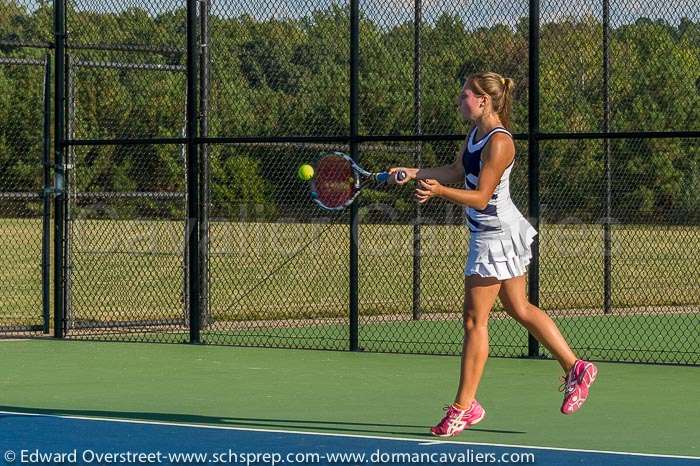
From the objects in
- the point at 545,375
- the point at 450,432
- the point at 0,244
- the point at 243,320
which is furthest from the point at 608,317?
the point at 0,244

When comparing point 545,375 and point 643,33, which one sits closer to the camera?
point 545,375

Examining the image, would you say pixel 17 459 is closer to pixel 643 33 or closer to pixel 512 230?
pixel 512 230

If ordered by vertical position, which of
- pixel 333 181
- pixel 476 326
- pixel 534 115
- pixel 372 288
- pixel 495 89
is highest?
pixel 495 89

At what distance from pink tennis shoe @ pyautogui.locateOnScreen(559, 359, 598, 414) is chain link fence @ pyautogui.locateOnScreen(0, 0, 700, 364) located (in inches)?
117

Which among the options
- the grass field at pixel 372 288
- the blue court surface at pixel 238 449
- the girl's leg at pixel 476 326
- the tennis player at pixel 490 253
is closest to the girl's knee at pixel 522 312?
the tennis player at pixel 490 253

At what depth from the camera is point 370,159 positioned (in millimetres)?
18484

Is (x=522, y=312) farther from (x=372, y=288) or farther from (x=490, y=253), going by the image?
(x=372, y=288)

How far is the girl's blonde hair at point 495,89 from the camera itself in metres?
7.79

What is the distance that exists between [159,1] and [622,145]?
41.6 ft

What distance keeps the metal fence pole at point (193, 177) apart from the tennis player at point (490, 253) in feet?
15.6

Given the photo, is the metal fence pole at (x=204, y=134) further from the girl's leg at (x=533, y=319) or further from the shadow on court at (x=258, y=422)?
the girl's leg at (x=533, y=319)

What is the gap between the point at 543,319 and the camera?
25.7ft

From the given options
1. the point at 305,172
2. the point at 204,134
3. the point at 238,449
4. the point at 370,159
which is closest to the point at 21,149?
the point at 370,159

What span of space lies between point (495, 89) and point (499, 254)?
0.84m
